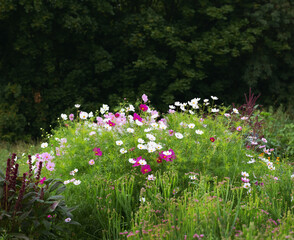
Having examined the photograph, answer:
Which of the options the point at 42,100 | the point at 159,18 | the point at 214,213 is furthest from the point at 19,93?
the point at 214,213

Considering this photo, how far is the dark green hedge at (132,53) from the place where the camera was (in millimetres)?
9852

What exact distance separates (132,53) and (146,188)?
7.72 m

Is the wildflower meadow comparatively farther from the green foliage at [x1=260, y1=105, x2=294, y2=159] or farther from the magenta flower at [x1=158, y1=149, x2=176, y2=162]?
the green foliage at [x1=260, y1=105, x2=294, y2=159]

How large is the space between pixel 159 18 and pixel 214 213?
835 cm

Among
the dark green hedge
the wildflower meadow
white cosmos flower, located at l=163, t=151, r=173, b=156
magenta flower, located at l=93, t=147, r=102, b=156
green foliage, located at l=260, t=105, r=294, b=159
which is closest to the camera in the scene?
the wildflower meadow

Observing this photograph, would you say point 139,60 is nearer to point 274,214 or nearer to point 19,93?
point 19,93

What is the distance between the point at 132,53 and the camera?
415 inches

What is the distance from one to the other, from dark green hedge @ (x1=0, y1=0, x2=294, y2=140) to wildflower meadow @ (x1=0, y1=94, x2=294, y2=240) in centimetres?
554

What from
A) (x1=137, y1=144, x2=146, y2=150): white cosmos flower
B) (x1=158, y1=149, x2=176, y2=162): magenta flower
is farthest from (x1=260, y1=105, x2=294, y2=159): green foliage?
(x1=137, y1=144, x2=146, y2=150): white cosmos flower

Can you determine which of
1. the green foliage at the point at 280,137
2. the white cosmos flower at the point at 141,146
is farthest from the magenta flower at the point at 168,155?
the green foliage at the point at 280,137

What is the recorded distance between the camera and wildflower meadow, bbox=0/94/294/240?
2.59 m

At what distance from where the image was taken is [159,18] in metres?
10.1

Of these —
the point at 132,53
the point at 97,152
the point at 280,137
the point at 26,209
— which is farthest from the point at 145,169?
the point at 132,53

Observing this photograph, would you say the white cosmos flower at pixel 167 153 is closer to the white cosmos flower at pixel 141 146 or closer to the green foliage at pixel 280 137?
the white cosmos flower at pixel 141 146
